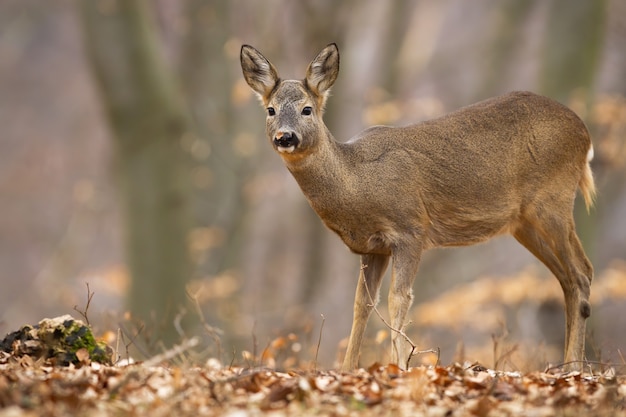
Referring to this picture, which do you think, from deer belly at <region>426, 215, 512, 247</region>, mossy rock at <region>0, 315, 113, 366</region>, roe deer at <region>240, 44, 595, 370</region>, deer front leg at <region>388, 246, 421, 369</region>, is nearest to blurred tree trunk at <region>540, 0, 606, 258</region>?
roe deer at <region>240, 44, 595, 370</region>

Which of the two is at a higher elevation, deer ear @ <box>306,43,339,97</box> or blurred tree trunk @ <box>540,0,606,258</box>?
blurred tree trunk @ <box>540,0,606,258</box>

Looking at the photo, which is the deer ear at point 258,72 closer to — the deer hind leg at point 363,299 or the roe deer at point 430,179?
the roe deer at point 430,179

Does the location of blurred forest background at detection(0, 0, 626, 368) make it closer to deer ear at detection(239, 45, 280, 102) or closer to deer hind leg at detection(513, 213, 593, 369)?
deer hind leg at detection(513, 213, 593, 369)

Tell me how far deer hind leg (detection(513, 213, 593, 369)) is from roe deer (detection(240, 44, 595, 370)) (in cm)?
1

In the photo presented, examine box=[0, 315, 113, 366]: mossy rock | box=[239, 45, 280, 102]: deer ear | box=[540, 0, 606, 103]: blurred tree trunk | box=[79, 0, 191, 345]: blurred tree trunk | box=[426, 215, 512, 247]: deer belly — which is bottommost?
box=[0, 315, 113, 366]: mossy rock

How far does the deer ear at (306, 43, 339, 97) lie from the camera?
28.4ft

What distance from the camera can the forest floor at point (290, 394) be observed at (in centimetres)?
534

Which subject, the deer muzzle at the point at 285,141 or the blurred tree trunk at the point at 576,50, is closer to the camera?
the deer muzzle at the point at 285,141

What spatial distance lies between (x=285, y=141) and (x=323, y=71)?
1038 mm

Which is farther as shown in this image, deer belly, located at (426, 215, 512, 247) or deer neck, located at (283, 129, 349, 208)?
deer belly, located at (426, 215, 512, 247)

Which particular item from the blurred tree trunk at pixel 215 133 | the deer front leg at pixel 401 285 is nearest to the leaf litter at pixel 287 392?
the deer front leg at pixel 401 285

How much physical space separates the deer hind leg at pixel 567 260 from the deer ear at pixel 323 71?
2.19 metres

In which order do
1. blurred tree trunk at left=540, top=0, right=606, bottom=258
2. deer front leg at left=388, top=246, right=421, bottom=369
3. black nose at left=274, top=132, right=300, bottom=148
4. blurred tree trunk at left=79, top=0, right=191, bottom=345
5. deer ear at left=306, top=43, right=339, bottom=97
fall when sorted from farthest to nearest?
1. blurred tree trunk at left=540, top=0, right=606, bottom=258
2. blurred tree trunk at left=79, top=0, right=191, bottom=345
3. deer ear at left=306, top=43, right=339, bottom=97
4. deer front leg at left=388, top=246, right=421, bottom=369
5. black nose at left=274, top=132, right=300, bottom=148

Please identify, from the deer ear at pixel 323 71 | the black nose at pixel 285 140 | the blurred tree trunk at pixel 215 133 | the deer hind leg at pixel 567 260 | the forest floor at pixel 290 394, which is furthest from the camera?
the blurred tree trunk at pixel 215 133
